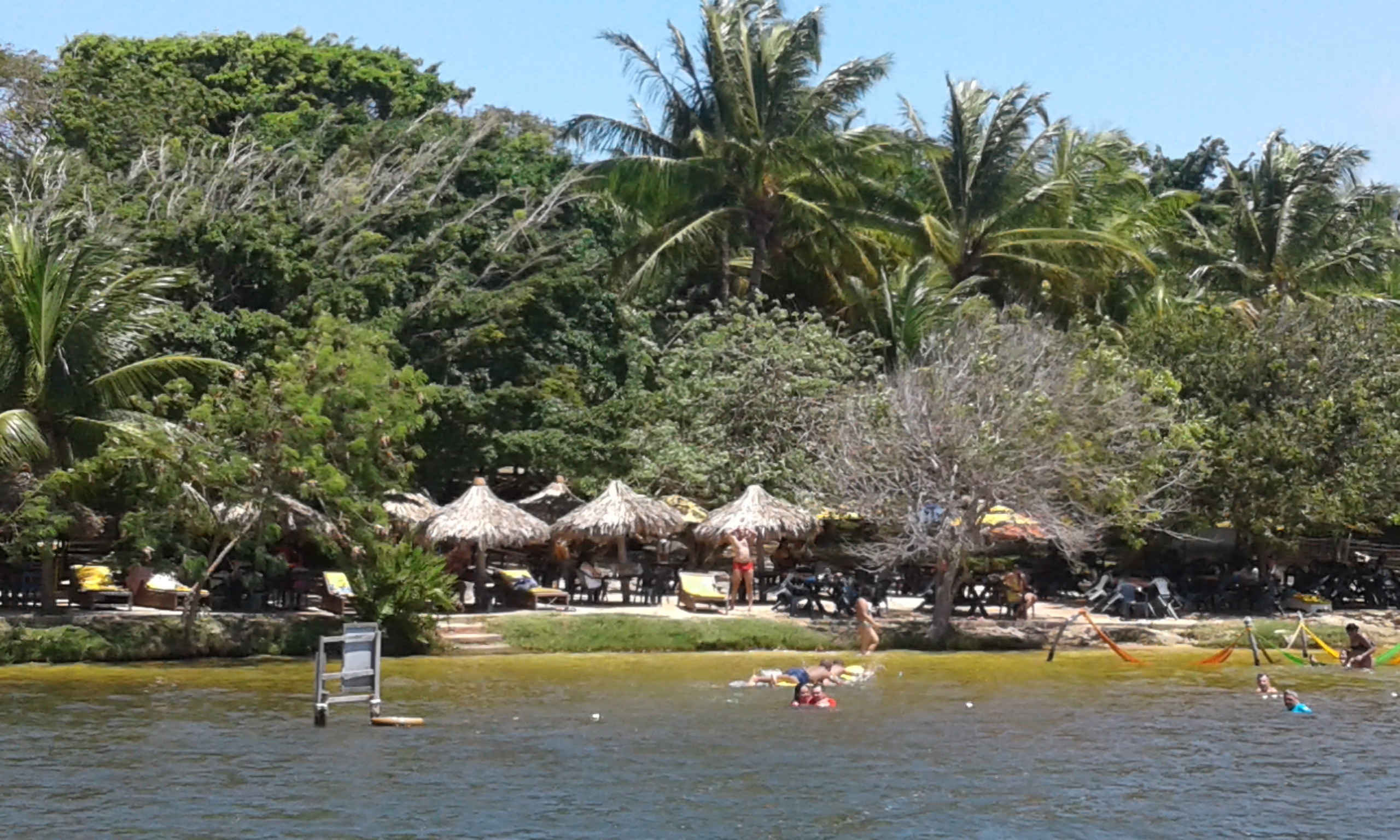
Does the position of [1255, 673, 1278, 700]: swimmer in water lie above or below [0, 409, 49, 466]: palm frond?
below

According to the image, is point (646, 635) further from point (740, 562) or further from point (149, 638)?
point (149, 638)

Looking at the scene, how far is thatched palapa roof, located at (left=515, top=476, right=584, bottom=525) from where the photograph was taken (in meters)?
30.7

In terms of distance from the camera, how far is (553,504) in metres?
30.8

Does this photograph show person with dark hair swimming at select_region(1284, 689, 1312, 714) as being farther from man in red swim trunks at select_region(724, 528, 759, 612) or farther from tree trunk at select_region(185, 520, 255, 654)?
tree trunk at select_region(185, 520, 255, 654)

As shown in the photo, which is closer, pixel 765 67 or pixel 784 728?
pixel 784 728

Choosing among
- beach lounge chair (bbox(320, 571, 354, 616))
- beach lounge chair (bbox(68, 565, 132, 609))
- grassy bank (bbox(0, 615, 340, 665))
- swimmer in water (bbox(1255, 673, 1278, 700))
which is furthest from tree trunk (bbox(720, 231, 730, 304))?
swimmer in water (bbox(1255, 673, 1278, 700))

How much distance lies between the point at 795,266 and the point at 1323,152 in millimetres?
13801

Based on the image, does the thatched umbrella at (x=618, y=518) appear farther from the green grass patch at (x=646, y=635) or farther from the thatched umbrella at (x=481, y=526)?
the green grass patch at (x=646, y=635)

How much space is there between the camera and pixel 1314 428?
29.2 meters

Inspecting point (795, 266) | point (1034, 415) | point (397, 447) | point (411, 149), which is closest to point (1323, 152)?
point (795, 266)

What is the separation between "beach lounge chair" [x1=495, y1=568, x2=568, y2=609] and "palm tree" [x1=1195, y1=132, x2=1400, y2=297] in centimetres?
2093

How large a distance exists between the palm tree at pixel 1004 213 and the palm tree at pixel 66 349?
18569 millimetres

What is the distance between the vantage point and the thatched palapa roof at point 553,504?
101 ft

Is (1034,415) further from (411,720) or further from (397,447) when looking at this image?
(411,720)
